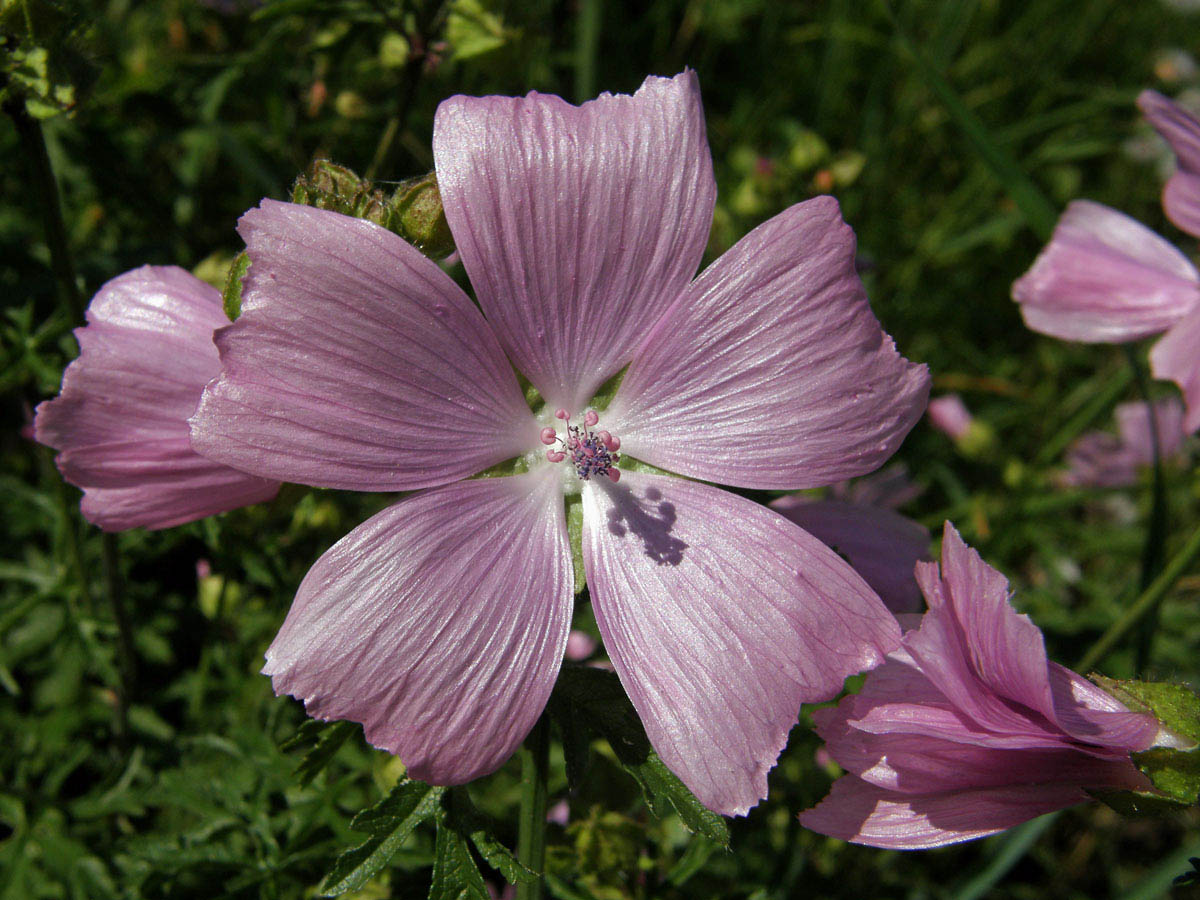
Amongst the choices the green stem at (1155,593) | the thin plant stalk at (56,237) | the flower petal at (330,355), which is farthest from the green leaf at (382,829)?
the green stem at (1155,593)

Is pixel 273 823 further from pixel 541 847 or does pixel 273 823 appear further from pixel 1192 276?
pixel 1192 276

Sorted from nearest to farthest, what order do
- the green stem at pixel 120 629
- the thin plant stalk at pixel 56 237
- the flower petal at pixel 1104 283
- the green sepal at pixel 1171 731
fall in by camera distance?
the green sepal at pixel 1171 731
the thin plant stalk at pixel 56 237
the green stem at pixel 120 629
the flower petal at pixel 1104 283

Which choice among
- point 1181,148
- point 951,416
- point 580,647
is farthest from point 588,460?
point 951,416

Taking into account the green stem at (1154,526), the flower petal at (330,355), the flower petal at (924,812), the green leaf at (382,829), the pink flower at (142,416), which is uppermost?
the flower petal at (330,355)

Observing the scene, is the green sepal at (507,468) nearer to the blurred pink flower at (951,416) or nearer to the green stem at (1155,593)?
the green stem at (1155,593)

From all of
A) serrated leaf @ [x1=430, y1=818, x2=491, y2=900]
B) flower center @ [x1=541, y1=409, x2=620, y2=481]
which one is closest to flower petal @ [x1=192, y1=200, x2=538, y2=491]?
flower center @ [x1=541, y1=409, x2=620, y2=481]

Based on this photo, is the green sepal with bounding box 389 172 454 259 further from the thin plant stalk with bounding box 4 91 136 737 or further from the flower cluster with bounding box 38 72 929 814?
the thin plant stalk with bounding box 4 91 136 737

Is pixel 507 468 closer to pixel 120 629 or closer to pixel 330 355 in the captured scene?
pixel 330 355

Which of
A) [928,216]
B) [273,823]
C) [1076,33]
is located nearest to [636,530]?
[273,823]
